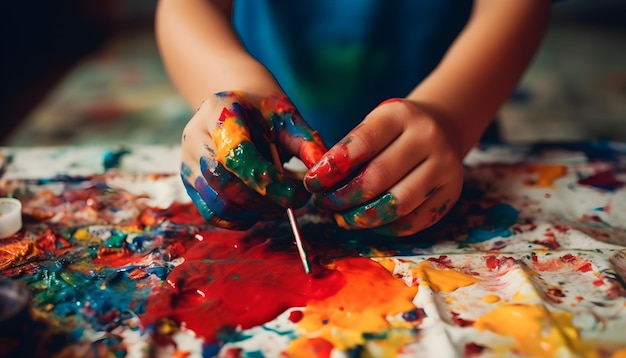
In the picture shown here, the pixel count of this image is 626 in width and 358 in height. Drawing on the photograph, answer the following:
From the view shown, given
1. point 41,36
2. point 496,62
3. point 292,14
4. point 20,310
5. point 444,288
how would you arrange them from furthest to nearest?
1. point 41,36
2. point 292,14
3. point 496,62
4. point 444,288
5. point 20,310

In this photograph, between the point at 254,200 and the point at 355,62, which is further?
the point at 355,62

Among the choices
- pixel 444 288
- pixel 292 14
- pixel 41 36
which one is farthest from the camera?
pixel 41 36

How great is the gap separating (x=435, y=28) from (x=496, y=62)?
8.3 inches

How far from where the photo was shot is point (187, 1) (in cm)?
110

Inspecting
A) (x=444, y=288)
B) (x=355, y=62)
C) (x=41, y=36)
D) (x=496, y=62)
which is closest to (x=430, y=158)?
(x=444, y=288)

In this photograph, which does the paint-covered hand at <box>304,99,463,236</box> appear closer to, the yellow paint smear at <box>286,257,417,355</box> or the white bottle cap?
the yellow paint smear at <box>286,257,417,355</box>

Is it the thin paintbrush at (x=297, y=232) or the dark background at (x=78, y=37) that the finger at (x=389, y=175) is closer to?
the thin paintbrush at (x=297, y=232)

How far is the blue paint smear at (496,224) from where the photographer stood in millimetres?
926

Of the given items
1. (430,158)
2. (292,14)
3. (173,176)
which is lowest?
(173,176)

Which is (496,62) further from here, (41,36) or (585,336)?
(41,36)

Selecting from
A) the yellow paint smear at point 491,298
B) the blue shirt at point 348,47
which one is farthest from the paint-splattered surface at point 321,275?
the blue shirt at point 348,47

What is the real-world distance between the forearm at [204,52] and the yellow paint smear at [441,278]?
34 cm

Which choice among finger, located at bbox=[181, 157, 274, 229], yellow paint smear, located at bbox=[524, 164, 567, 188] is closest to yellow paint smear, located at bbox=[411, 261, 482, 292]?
finger, located at bbox=[181, 157, 274, 229]

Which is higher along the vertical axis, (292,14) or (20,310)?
(292,14)
